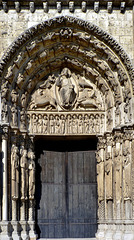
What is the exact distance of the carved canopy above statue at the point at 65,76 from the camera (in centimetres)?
1121

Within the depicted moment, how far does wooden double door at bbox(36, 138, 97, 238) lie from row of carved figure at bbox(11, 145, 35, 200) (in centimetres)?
46

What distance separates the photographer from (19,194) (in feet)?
37.0

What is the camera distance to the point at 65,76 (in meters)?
12.1

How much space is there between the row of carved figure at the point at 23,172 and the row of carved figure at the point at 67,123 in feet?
2.50

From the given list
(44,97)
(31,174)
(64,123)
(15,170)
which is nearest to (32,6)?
(44,97)

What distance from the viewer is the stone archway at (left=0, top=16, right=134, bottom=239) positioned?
Answer: 36.4 feet

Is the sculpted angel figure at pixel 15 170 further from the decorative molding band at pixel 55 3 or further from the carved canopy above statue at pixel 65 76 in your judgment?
the decorative molding band at pixel 55 3

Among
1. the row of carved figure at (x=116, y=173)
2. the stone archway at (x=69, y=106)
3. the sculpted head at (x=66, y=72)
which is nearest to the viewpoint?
the row of carved figure at (x=116, y=173)

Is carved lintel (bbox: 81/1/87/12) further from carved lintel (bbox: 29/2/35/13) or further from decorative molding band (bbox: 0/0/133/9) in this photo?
carved lintel (bbox: 29/2/35/13)

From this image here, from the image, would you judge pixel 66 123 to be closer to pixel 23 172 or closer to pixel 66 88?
pixel 66 88

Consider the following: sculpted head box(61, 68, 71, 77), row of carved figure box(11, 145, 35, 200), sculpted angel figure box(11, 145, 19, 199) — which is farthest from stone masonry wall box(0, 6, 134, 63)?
row of carved figure box(11, 145, 35, 200)

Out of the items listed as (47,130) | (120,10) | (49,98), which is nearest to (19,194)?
(47,130)

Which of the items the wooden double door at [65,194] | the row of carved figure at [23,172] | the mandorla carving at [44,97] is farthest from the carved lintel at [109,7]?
the row of carved figure at [23,172]

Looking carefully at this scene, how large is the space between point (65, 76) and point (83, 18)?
1621mm
